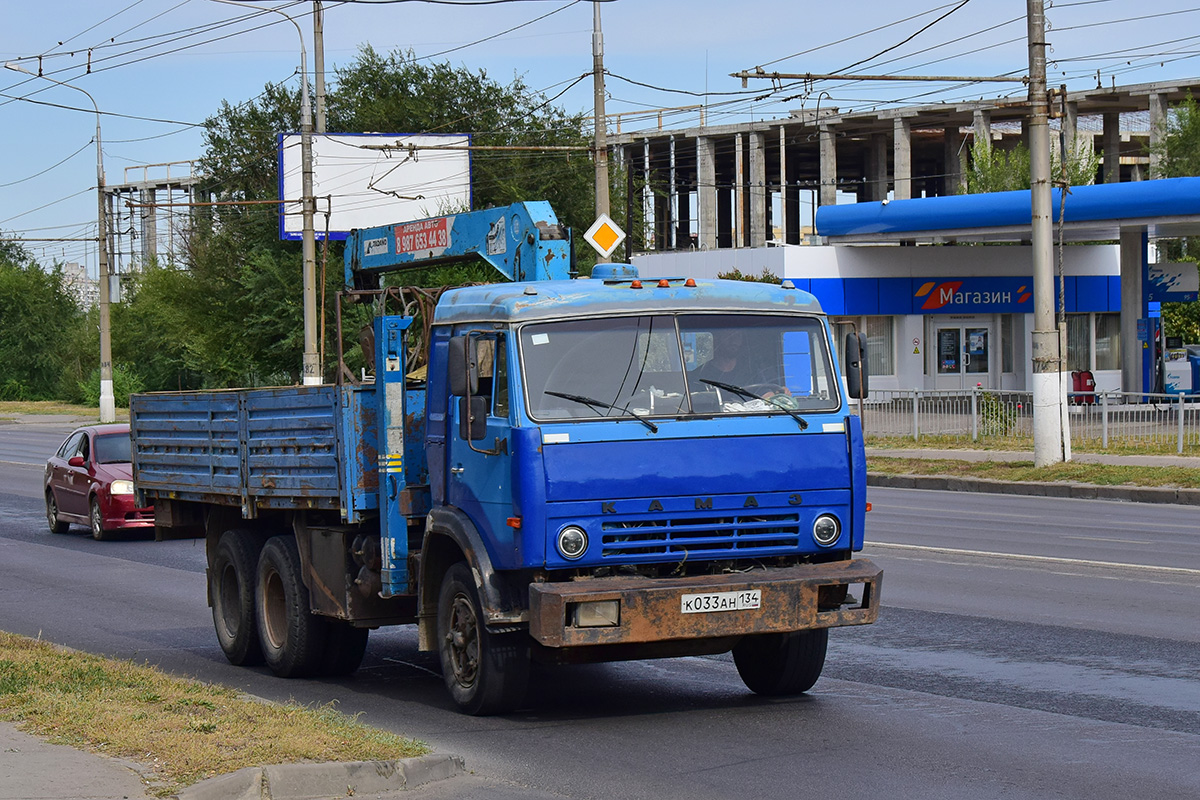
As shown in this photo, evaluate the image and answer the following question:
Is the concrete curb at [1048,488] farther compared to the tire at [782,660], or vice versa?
the concrete curb at [1048,488]

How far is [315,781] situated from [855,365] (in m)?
3.73

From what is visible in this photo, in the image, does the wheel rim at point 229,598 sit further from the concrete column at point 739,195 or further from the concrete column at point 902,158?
the concrete column at point 739,195

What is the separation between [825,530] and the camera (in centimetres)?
791

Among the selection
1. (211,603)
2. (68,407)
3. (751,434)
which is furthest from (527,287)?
(68,407)

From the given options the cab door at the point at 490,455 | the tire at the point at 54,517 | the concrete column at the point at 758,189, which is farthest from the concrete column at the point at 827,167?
the cab door at the point at 490,455

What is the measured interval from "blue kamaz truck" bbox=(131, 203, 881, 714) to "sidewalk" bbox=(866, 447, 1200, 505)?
49.7ft

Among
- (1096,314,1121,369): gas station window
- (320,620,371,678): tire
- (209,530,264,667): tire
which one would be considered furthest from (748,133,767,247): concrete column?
(320,620,371,678): tire

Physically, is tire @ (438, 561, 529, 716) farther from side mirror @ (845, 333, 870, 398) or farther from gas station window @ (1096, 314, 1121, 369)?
gas station window @ (1096, 314, 1121, 369)

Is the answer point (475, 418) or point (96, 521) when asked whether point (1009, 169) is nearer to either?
point (96, 521)

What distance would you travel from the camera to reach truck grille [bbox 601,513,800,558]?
24.8 ft

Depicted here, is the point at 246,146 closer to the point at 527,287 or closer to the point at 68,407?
the point at 68,407

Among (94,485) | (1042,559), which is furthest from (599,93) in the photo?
(1042,559)

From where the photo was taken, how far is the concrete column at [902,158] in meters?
65.5

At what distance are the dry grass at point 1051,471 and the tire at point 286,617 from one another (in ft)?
51.9
